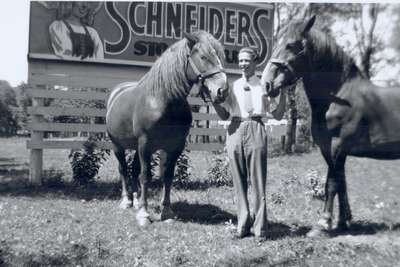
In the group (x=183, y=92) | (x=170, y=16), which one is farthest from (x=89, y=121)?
(x=183, y=92)

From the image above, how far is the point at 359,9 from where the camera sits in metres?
3.93

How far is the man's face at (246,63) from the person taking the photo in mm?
3402

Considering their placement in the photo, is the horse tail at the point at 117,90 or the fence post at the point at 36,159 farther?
the fence post at the point at 36,159

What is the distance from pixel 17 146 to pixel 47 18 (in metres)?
1.95

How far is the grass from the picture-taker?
312 centimetres

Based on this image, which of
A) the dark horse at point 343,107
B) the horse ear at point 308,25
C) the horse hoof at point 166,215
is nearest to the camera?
the horse ear at point 308,25

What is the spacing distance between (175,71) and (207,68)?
0.51 meters

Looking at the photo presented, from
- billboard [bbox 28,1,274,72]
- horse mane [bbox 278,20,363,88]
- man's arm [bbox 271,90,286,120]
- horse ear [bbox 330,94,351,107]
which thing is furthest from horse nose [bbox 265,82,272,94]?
billboard [bbox 28,1,274,72]

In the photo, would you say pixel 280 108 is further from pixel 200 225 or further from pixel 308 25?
pixel 200 225

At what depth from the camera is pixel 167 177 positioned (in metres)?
4.51

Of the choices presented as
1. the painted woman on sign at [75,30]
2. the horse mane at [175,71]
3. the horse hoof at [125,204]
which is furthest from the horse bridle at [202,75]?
the painted woman on sign at [75,30]

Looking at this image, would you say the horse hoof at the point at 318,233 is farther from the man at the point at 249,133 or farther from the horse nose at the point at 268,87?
the horse nose at the point at 268,87

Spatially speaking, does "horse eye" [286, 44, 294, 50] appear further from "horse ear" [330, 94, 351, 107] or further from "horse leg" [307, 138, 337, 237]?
"horse leg" [307, 138, 337, 237]

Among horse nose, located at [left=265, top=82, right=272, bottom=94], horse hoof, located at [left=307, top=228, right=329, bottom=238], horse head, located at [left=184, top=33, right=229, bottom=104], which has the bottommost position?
horse hoof, located at [left=307, top=228, right=329, bottom=238]
